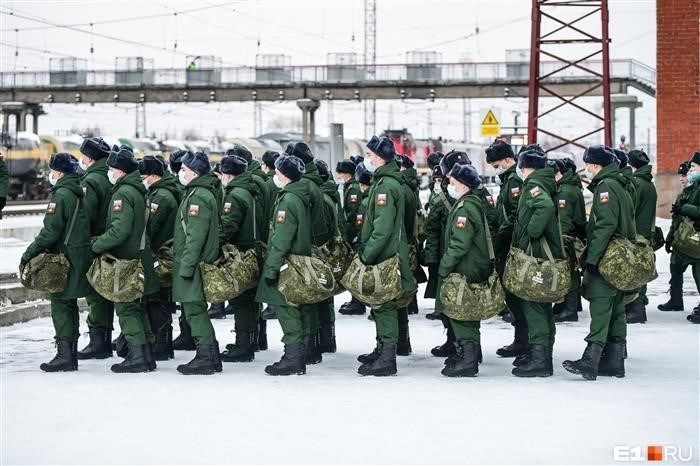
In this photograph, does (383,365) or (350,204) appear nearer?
(383,365)

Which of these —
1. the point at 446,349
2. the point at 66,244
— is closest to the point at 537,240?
the point at 446,349

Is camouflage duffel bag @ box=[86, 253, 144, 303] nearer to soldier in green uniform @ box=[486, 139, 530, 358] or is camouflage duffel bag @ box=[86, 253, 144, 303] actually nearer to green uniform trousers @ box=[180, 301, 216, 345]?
green uniform trousers @ box=[180, 301, 216, 345]

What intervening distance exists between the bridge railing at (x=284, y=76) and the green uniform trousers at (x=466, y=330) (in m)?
55.9

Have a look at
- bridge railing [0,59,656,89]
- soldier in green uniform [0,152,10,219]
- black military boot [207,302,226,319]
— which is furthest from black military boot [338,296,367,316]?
bridge railing [0,59,656,89]

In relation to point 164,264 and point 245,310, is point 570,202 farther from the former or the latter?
point 164,264

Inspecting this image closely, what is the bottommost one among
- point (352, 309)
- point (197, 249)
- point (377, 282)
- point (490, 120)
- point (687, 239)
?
point (352, 309)

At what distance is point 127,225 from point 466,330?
3118 mm

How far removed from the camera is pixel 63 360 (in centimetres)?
977

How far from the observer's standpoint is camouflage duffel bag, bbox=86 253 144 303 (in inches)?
377

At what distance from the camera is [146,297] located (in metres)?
10.5

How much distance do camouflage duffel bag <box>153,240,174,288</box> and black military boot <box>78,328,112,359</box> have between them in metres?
0.77

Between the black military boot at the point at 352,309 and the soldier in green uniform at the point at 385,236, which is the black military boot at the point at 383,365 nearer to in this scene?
the soldier in green uniform at the point at 385,236

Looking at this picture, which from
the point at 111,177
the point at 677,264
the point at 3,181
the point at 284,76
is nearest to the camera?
the point at 111,177

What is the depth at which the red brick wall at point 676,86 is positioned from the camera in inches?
1060
